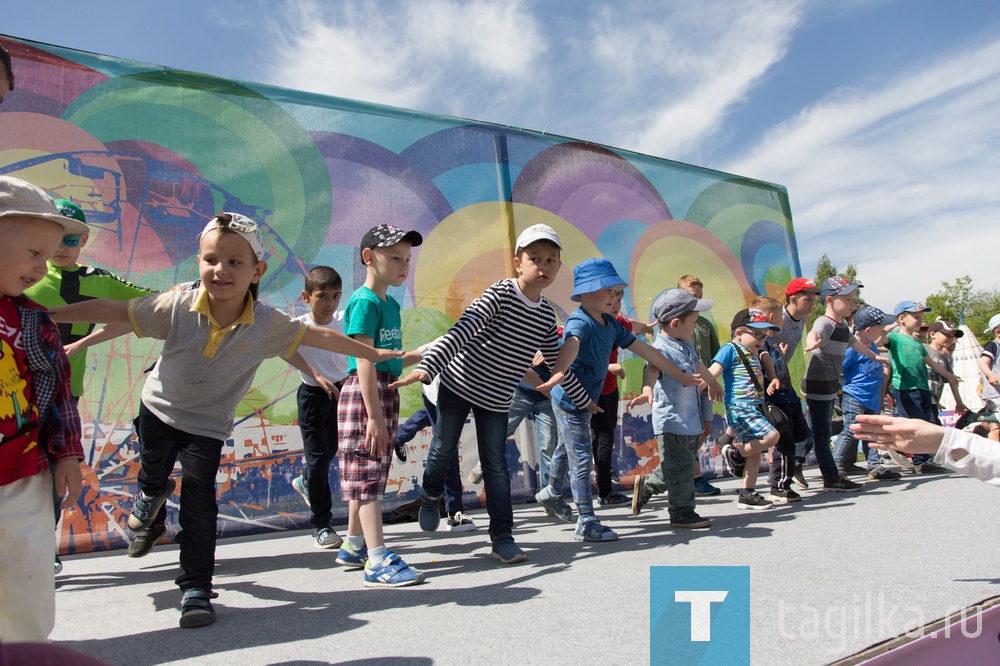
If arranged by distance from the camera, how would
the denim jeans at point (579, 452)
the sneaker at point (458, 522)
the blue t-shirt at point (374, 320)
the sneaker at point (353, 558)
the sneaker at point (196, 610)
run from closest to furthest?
the sneaker at point (196, 610) → the blue t-shirt at point (374, 320) → the sneaker at point (353, 558) → the denim jeans at point (579, 452) → the sneaker at point (458, 522)

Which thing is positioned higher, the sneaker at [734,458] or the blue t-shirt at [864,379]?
the blue t-shirt at [864,379]

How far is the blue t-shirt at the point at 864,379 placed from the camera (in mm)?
5699

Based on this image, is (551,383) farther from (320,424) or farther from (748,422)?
(748,422)

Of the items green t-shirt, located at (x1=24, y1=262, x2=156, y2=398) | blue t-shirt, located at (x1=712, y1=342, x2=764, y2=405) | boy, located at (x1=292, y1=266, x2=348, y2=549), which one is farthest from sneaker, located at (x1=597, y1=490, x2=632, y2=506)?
green t-shirt, located at (x1=24, y1=262, x2=156, y2=398)

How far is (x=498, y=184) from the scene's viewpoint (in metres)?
5.60

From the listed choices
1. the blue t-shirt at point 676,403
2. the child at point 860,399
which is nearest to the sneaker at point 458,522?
the blue t-shirt at point 676,403

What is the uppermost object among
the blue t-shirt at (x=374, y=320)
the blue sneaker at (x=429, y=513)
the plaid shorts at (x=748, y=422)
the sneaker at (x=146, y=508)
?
the blue t-shirt at (x=374, y=320)

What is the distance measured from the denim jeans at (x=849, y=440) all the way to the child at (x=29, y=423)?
5560mm

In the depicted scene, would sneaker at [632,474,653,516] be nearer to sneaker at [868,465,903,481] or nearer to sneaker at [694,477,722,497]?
sneaker at [694,477,722,497]

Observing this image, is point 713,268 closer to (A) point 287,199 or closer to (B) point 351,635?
(A) point 287,199

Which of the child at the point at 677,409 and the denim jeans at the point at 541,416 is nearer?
the child at the point at 677,409

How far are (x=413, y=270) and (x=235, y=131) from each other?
1.55 m

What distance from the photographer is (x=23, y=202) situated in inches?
66.4

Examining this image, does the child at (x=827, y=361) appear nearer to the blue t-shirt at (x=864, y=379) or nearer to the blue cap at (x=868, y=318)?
the blue t-shirt at (x=864, y=379)
